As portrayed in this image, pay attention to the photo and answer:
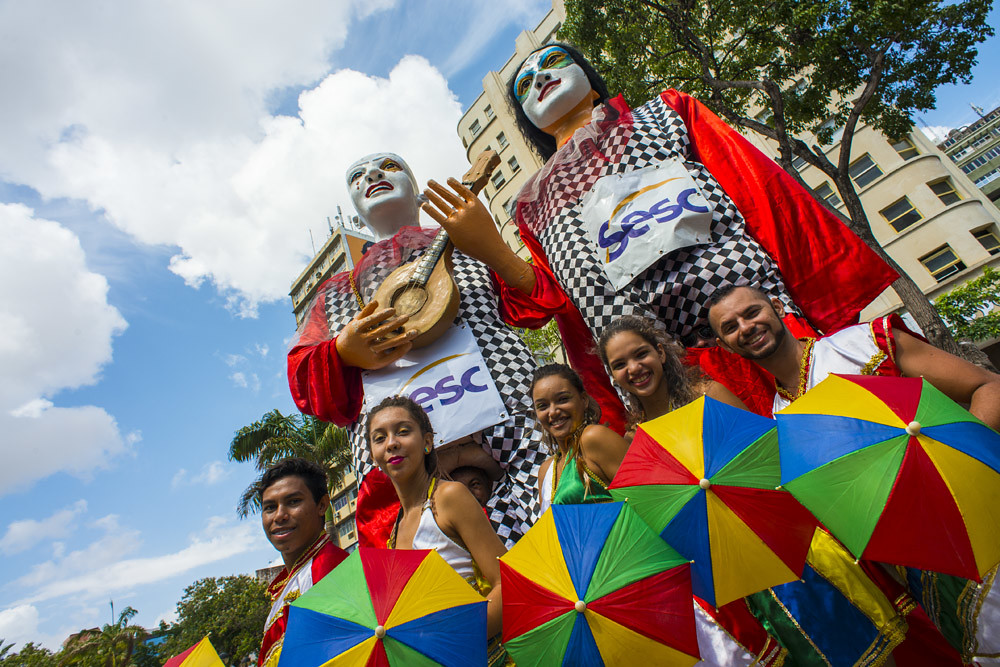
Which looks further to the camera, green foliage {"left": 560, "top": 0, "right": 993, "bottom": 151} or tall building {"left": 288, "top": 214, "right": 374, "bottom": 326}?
tall building {"left": 288, "top": 214, "right": 374, "bottom": 326}

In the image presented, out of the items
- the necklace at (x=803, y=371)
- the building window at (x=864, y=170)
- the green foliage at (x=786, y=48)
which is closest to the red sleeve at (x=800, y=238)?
the necklace at (x=803, y=371)

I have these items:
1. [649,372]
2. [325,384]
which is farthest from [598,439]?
[325,384]

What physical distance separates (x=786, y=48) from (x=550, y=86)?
19.1ft

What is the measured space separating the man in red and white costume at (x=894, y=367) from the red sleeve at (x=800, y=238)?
1.77 feet

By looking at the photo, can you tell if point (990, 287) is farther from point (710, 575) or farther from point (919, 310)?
point (710, 575)

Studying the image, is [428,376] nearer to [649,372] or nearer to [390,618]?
[649,372]

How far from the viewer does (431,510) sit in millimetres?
1991

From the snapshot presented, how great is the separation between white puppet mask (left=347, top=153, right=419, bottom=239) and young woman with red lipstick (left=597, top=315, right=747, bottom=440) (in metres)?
2.04

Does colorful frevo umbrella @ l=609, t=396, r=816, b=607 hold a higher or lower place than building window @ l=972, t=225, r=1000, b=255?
lower

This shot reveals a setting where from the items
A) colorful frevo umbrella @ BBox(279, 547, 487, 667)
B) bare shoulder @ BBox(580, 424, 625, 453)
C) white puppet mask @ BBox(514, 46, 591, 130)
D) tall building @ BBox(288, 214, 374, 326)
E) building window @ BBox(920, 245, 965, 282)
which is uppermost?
tall building @ BBox(288, 214, 374, 326)

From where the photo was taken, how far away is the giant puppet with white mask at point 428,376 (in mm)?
2648

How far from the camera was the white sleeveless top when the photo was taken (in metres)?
1.87

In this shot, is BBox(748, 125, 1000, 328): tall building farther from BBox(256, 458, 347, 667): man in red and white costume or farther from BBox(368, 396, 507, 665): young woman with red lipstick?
BBox(256, 458, 347, 667): man in red and white costume

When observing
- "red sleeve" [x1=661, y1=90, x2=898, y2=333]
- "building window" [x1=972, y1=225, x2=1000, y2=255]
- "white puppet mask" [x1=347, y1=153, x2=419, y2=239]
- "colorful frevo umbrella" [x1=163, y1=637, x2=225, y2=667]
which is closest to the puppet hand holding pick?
"white puppet mask" [x1=347, y1=153, x2=419, y2=239]
